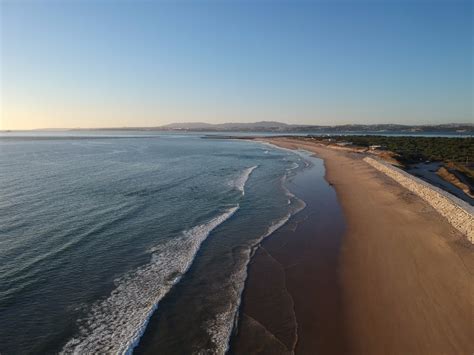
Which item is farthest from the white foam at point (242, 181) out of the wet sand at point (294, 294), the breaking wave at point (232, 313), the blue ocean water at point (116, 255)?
the breaking wave at point (232, 313)

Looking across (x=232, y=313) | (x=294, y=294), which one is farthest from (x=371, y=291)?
(x=232, y=313)

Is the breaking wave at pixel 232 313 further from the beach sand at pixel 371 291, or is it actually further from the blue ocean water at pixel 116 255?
the beach sand at pixel 371 291

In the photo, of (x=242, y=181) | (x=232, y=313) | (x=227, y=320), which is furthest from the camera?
(x=242, y=181)

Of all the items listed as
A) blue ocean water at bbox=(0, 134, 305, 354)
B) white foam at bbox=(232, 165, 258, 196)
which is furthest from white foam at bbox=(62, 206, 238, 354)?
white foam at bbox=(232, 165, 258, 196)

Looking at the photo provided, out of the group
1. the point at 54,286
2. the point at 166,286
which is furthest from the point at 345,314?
the point at 54,286

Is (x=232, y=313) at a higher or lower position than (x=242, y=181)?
higher

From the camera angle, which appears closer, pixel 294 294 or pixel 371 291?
pixel 294 294

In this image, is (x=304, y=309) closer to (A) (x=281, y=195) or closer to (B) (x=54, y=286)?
(B) (x=54, y=286)

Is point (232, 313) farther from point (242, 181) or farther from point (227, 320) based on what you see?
point (242, 181)
